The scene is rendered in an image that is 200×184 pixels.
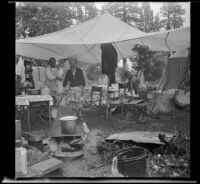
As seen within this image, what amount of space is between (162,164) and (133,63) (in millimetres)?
12415

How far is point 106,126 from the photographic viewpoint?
660cm

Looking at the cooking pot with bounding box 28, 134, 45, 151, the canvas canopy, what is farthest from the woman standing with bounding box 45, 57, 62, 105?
the cooking pot with bounding box 28, 134, 45, 151

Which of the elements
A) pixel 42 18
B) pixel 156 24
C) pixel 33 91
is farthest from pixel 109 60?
pixel 156 24

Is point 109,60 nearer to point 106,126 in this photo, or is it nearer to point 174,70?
point 106,126

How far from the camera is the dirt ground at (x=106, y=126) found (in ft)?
12.8

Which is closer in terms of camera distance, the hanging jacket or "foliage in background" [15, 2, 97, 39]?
the hanging jacket

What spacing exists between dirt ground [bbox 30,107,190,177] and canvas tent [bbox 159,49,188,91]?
3.31m

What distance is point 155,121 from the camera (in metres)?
7.12

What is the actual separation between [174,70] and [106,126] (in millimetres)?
6218

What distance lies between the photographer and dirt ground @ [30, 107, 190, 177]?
389cm

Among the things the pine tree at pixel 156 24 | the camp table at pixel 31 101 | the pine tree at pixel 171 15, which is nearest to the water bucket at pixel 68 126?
the camp table at pixel 31 101

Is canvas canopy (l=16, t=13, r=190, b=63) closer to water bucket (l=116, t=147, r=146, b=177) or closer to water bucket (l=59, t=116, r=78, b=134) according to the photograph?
water bucket (l=59, t=116, r=78, b=134)

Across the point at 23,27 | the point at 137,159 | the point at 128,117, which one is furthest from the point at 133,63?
the point at 137,159
